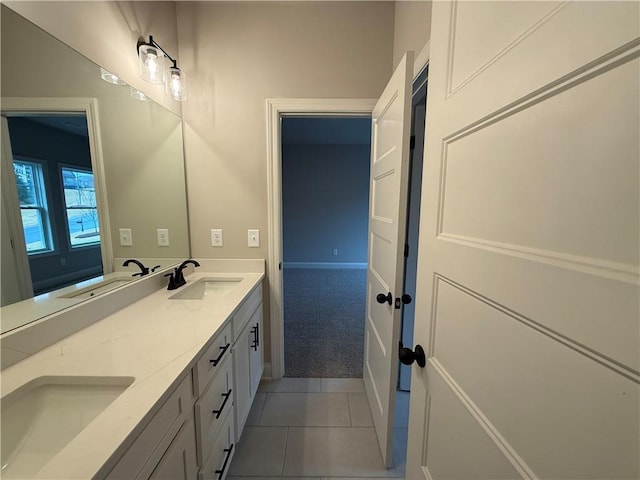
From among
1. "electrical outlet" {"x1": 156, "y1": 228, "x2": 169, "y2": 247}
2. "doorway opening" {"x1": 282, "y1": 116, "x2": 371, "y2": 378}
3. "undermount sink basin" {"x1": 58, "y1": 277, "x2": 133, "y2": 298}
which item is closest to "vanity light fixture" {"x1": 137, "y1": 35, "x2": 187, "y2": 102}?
"electrical outlet" {"x1": 156, "y1": 228, "x2": 169, "y2": 247}

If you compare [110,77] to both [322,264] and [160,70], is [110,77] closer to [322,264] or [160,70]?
[160,70]

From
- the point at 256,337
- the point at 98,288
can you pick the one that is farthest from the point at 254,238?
the point at 98,288

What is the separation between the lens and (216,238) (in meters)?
1.92

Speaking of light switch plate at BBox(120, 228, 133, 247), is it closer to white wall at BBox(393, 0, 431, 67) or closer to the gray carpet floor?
the gray carpet floor

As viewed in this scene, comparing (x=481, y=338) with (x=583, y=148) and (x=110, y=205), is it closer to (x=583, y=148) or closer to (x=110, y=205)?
(x=583, y=148)

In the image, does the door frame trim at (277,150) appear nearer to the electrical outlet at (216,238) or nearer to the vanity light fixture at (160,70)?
the electrical outlet at (216,238)

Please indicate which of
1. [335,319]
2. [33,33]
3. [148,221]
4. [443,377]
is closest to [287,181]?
[335,319]

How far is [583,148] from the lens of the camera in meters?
0.38

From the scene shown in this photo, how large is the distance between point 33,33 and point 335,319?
308 centimetres

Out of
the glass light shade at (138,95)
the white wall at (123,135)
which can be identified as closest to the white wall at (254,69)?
the white wall at (123,135)

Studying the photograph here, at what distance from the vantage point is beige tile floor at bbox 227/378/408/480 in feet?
4.44

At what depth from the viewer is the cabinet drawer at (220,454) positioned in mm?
1019

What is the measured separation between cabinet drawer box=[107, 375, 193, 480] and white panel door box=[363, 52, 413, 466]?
90cm

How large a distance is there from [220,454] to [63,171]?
1354 mm
